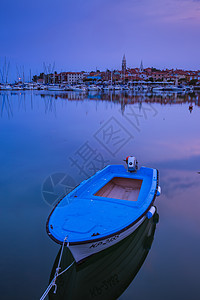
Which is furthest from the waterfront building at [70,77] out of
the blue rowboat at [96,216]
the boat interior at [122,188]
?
the blue rowboat at [96,216]

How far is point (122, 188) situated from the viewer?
30.4 feet

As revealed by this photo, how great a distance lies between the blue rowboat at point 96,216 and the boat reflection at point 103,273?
0.39 m

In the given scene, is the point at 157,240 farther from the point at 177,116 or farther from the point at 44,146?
the point at 177,116

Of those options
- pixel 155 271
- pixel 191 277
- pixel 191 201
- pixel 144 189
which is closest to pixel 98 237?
pixel 155 271

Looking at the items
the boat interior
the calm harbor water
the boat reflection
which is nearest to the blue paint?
the boat interior

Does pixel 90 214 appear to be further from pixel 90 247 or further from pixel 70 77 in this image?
pixel 70 77

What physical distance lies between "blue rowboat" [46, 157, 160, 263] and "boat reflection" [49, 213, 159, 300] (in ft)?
1.29

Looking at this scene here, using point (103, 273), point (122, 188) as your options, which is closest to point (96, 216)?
point (103, 273)

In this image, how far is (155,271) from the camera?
235 inches

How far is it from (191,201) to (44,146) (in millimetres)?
11366

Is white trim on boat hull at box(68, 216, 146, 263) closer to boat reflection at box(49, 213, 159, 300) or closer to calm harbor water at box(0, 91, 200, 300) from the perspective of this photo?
boat reflection at box(49, 213, 159, 300)

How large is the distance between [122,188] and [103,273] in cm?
388

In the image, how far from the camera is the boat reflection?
529cm

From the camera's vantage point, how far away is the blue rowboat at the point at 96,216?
17.4ft
